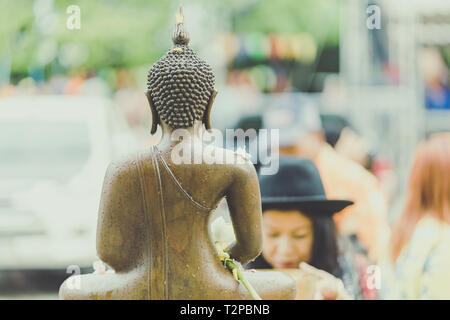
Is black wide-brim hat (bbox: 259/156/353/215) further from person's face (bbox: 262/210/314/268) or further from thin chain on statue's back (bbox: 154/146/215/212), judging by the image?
thin chain on statue's back (bbox: 154/146/215/212)

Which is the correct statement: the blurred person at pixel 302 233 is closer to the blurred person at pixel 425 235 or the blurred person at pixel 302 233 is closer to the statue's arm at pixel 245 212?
the blurred person at pixel 425 235

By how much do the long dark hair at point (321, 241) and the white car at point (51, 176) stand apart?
265 cm

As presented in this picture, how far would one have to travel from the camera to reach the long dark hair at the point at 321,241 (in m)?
3.24

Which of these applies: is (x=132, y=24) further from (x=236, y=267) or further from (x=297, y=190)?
(x=236, y=267)

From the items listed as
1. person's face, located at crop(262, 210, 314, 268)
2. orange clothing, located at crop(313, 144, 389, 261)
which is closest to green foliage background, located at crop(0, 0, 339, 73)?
orange clothing, located at crop(313, 144, 389, 261)

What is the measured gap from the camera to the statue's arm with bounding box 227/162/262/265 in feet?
6.72

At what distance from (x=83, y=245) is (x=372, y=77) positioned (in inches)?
281

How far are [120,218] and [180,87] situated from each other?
16.0 inches

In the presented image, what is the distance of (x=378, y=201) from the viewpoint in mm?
4609

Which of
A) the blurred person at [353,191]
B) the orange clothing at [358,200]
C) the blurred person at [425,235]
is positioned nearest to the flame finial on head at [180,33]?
the blurred person at [425,235]

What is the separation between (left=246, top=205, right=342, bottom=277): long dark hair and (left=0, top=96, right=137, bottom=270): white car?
2653mm

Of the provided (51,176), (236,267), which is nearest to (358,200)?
(236,267)

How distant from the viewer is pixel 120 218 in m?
2.03
